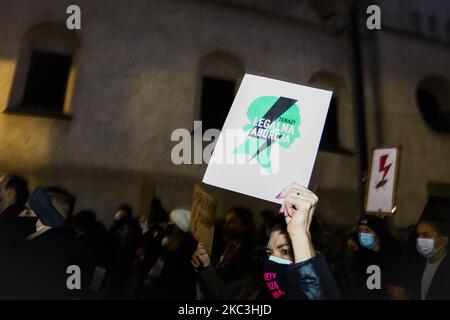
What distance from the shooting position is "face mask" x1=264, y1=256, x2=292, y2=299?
46.0 inches

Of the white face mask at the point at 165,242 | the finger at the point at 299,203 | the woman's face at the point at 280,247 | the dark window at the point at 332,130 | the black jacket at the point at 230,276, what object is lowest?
the black jacket at the point at 230,276

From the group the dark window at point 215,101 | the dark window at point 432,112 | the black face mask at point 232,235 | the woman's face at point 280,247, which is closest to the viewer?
the woman's face at point 280,247

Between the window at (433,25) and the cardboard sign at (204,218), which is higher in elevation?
the window at (433,25)

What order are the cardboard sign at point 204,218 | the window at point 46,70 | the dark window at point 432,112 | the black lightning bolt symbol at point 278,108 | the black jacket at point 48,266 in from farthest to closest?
the dark window at point 432,112, the window at point 46,70, the cardboard sign at point 204,218, the black jacket at point 48,266, the black lightning bolt symbol at point 278,108

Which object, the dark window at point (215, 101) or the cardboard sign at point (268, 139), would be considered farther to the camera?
the dark window at point (215, 101)

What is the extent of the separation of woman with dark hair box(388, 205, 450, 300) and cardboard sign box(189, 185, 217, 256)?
1.34 m

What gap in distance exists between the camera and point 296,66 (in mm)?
6066

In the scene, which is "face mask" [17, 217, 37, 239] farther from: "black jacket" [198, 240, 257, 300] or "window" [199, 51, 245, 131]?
"window" [199, 51, 245, 131]

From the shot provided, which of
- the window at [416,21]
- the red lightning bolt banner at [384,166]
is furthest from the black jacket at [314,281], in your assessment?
the window at [416,21]

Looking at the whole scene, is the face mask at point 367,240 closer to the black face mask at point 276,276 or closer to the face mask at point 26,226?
the black face mask at point 276,276

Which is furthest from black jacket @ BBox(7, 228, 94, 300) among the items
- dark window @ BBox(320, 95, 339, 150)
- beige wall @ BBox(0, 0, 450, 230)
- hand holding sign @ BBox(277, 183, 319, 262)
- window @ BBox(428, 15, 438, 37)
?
window @ BBox(428, 15, 438, 37)

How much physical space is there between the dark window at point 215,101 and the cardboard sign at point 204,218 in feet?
11.8

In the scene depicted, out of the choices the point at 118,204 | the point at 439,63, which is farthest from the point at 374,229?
the point at 439,63

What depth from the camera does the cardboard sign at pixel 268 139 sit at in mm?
1274
